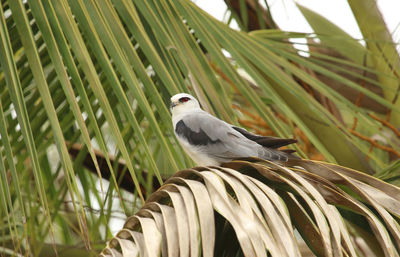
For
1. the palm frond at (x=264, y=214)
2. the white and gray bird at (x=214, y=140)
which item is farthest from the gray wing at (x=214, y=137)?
the palm frond at (x=264, y=214)

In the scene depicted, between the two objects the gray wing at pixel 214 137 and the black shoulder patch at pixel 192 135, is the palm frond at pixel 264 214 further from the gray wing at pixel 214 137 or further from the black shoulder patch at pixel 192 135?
the black shoulder patch at pixel 192 135

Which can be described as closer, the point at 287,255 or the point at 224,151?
the point at 287,255

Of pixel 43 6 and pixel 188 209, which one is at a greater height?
pixel 43 6

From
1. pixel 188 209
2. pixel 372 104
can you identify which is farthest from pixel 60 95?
pixel 372 104

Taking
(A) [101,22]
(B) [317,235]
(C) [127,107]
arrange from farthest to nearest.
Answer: (A) [101,22]
(C) [127,107]
(B) [317,235]

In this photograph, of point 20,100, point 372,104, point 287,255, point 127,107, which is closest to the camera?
point 287,255

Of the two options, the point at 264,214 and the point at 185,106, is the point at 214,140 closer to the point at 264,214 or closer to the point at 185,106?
the point at 185,106

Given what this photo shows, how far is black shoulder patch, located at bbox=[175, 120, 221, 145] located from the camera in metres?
2.03

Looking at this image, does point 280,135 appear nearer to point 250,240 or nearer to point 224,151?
point 224,151

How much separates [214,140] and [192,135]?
0.11 m

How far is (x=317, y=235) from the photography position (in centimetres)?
105

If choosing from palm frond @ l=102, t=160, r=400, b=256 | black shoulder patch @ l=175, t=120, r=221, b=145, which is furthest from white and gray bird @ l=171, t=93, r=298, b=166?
palm frond @ l=102, t=160, r=400, b=256

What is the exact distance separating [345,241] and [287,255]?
0.12 meters

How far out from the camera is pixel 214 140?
1991 mm
